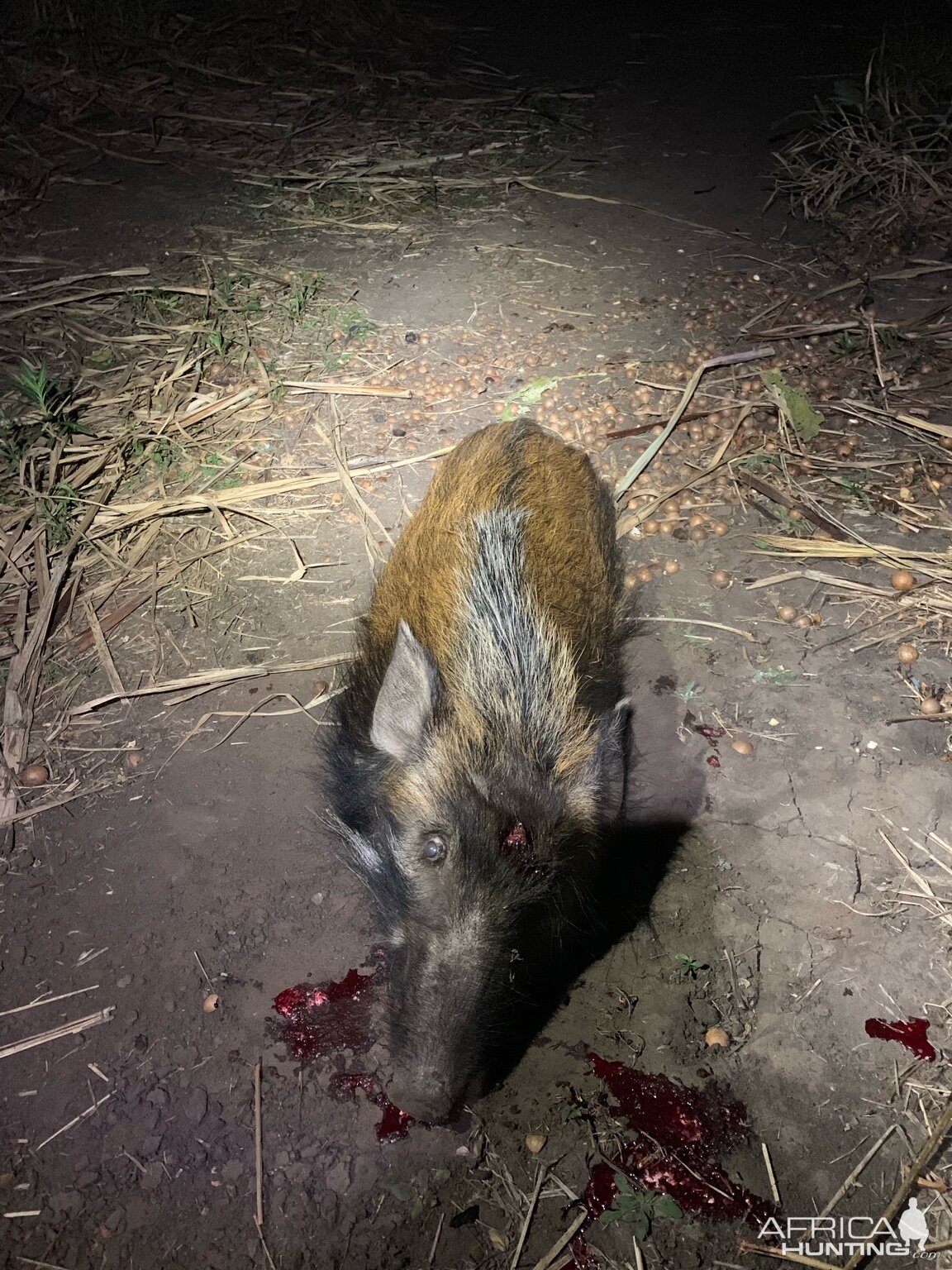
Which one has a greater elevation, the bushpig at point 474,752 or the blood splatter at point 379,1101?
the bushpig at point 474,752

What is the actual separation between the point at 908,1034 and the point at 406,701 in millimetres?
1497

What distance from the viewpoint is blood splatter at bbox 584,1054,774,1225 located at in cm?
208

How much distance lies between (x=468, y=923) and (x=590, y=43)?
8018 mm

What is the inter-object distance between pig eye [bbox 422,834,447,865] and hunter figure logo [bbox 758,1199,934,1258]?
106 centimetres

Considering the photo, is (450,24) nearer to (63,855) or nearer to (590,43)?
(590,43)

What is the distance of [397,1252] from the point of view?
2.01 meters

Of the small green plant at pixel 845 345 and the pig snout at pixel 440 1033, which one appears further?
the small green plant at pixel 845 345

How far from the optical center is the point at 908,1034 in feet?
7.61

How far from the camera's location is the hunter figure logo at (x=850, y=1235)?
2.00m

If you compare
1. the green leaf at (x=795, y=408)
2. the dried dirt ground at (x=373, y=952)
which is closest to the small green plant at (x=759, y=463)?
the green leaf at (x=795, y=408)

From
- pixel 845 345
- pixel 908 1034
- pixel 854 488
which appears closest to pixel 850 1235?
pixel 908 1034

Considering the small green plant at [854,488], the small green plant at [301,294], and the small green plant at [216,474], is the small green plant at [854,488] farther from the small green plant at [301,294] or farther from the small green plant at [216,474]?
the small green plant at [301,294]

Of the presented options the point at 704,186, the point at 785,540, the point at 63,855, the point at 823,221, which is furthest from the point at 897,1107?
the point at 704,186

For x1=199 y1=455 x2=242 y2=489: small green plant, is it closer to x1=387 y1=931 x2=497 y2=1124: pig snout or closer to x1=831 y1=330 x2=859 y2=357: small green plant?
x1=387 y1=931 x2=497 y2=1124: pig snout
